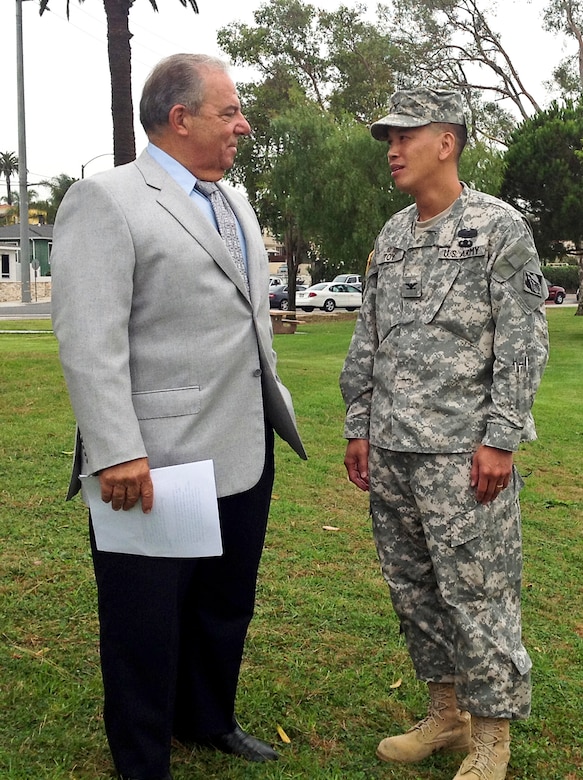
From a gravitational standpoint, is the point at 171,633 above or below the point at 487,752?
above

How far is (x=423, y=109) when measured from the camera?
267 cm

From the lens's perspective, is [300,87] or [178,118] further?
[300,87]

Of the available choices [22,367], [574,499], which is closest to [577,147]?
[22,367]

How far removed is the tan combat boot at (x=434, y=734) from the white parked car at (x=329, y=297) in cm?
3272

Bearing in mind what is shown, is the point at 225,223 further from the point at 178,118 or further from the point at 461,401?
the point at 461,401

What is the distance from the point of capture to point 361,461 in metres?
2.94

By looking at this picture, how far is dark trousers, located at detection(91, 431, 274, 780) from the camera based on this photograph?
8.38 feet

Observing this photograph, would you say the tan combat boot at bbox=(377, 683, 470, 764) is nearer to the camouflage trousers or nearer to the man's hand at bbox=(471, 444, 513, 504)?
the camouflage trousers

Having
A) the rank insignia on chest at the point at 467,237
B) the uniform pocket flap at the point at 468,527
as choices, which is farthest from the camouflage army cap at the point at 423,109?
the uniform pocket flap at the point at 468,527

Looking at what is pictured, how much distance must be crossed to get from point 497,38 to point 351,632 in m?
32.1

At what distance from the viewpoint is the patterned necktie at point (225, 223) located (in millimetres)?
2670

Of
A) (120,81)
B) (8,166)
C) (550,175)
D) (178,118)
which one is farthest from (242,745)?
(8,166)

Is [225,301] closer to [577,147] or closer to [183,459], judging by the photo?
[183,459]

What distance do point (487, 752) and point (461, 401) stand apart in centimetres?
107
